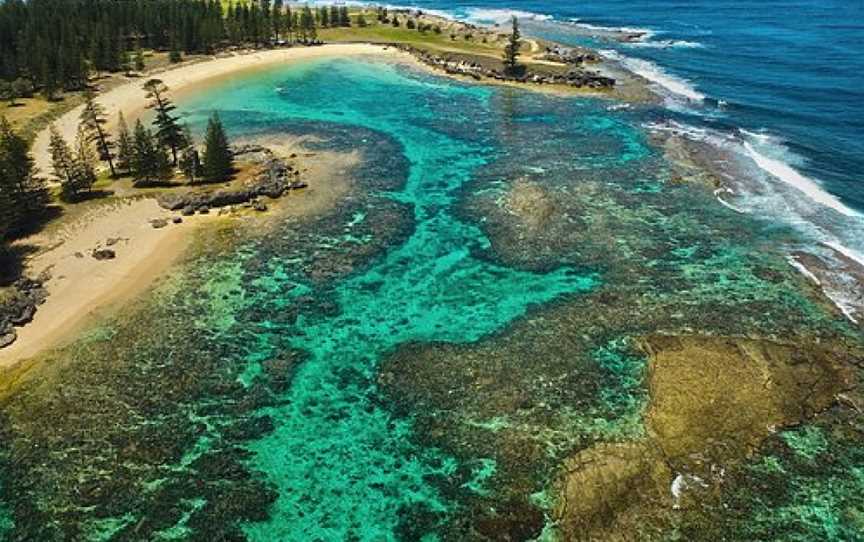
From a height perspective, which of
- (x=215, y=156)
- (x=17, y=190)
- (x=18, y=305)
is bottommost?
(x=18, y=305)

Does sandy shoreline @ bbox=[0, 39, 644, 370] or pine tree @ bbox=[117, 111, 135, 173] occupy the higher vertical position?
pine tree @ bbox=[117, 111, 135, 173]

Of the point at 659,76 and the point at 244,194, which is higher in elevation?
the point at 659,76

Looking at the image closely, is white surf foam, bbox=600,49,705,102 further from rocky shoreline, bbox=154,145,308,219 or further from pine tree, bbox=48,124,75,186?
pine tree, bbox=48,124,75,186

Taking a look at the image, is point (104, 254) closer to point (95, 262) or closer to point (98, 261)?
point (98, 261)

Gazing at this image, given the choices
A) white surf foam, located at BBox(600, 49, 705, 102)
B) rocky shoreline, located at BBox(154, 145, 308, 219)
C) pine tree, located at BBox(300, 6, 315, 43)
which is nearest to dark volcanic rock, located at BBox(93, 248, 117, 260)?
rocky shoreline, located at BBox(154, 145, 308, 219)

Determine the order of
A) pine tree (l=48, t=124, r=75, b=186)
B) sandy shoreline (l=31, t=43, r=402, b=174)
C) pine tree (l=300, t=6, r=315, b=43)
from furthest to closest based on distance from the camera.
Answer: pine tree (l=300, t=6, r=315, b=43) → sandy shoreline (l=31, t=43, r=402, b=174) → pine tree (l=48, t=124, r=75, b=186)

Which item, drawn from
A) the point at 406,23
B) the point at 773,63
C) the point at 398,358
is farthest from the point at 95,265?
the point at 406,23
